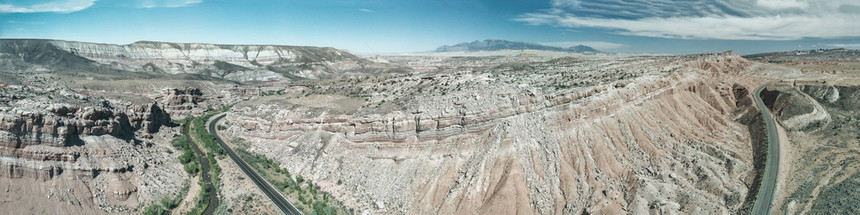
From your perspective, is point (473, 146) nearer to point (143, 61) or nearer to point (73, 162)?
point (73, 162)

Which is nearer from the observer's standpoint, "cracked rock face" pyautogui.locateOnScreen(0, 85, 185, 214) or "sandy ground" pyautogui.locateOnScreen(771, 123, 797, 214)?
"sandy ground" pyautogui.locateOnScreen(771, 123, 797, 214)

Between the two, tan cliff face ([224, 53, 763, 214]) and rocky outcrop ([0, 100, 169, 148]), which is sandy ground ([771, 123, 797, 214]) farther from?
rocky outcrop ([0, 100, 169, 148])

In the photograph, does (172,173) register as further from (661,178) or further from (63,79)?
(63,79)

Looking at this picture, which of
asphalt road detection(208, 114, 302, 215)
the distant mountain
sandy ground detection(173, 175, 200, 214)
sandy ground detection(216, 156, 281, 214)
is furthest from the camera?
the distant mountain

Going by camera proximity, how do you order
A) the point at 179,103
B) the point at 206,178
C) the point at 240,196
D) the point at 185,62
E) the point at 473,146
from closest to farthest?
the point at 473,146
the point at 240,196
the point at 206,178
the point at 179,103
the point at 185,62

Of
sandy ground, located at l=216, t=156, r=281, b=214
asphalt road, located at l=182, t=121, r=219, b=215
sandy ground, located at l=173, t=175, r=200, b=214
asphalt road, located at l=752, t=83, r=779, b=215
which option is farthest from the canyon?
asphalt road, located at l=182, t=121, r=219, b=215

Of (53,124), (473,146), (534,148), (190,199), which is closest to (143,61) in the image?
(53,124)
